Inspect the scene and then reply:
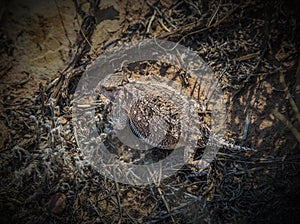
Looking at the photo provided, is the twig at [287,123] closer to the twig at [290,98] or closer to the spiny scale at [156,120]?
the twig at [290,98]

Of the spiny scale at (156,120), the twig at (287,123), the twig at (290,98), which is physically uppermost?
the spiny scale at (156,120)

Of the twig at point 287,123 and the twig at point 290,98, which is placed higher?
the twig at point 290,98

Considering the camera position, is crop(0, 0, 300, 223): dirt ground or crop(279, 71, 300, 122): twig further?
crop(0, 0, 300, 223): dirt ground

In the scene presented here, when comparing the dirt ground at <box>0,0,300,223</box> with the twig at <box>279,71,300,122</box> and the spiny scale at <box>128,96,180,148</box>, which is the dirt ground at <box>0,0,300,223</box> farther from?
the spiny scale at <box>128,96,180,148</box>

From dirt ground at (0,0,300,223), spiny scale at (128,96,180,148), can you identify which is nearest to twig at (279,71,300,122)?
dirt ground at (0,0,300,223)

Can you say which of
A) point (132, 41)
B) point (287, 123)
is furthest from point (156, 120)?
point (287, 123)

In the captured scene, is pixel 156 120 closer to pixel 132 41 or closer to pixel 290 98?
pixel 132 41

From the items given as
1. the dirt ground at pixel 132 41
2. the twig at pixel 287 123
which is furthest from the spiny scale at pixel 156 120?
the twig at pixel 287 123

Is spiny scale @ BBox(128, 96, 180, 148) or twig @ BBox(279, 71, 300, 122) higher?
spiny scale @ BBox(128, 96, 180, 148)

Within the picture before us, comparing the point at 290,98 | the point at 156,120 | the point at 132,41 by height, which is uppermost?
the point at 132,41
